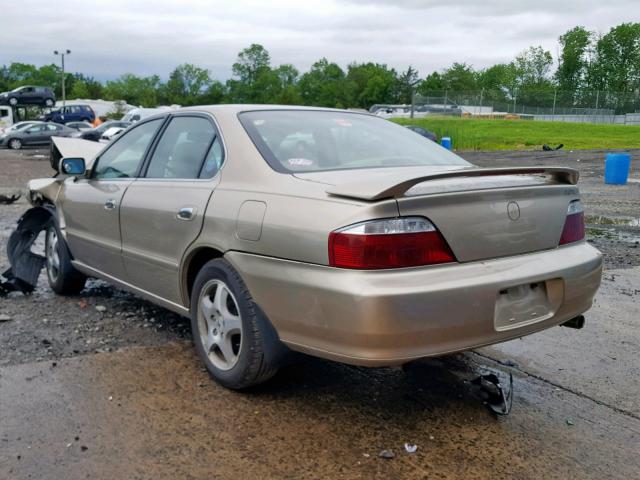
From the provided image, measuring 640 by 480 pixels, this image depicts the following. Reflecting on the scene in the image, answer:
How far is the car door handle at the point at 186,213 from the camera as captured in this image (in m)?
3.71

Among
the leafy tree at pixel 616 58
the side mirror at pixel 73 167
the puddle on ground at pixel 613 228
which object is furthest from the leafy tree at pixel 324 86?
the side mirror at pixel 73 167

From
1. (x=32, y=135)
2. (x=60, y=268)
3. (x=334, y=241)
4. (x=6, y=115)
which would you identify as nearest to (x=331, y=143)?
(x=334, y=241)

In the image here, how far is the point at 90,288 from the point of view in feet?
19.2

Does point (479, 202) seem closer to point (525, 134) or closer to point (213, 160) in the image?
point (213, 160)

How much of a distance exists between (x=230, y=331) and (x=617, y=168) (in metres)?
14.4

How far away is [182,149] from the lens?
4203 millimetres

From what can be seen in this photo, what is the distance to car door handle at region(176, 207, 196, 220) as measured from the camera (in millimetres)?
3713

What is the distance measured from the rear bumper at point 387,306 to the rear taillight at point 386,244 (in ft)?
0.14

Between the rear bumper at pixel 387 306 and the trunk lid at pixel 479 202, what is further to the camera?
the trunk lid at pixel 479 202

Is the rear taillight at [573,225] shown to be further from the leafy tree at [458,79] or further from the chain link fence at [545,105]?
the leafy tree at [458,79]

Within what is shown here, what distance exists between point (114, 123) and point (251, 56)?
100768 millimetres

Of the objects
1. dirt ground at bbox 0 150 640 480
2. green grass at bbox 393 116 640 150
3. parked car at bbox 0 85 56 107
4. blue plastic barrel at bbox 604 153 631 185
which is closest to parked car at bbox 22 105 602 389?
dirt ground at bbox 0 150 640 480

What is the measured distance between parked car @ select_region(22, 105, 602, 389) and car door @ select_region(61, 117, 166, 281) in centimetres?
4

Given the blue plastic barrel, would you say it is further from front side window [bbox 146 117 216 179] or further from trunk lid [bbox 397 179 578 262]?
front side window [bbox 146 117 216 179]
